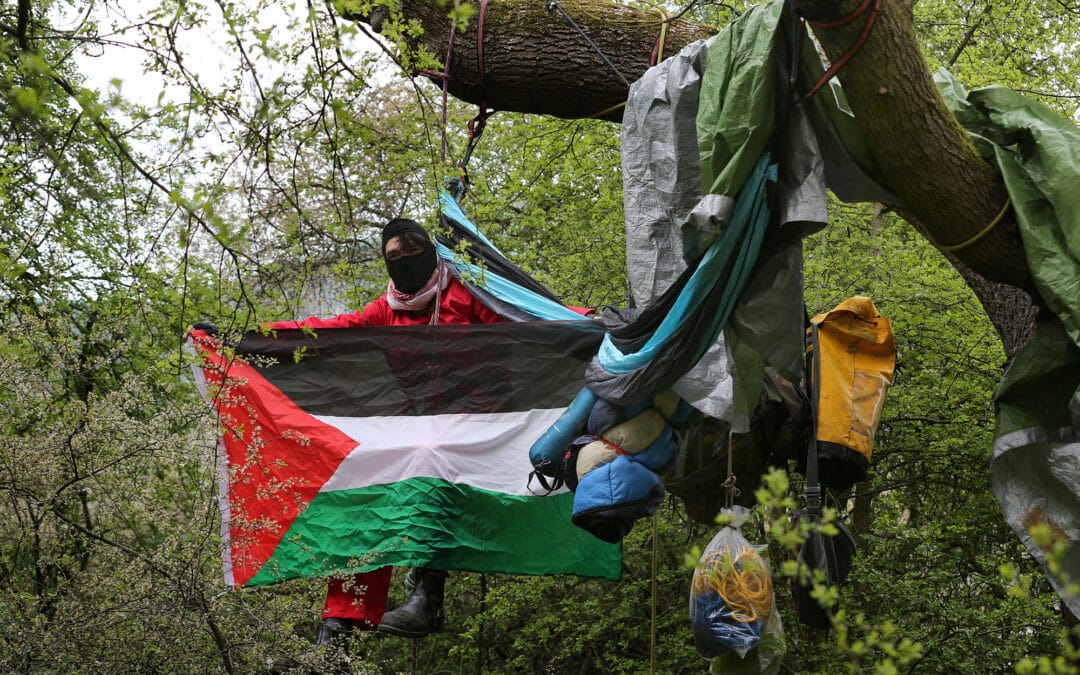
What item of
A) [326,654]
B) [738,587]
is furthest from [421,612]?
[738,587]

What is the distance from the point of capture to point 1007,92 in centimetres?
324

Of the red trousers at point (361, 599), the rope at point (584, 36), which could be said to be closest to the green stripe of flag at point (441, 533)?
the red trousers at point (361, 599)

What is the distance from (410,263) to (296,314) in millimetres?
649

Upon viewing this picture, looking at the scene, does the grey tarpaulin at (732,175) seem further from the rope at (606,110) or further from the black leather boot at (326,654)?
the black leather boot at (326,654)

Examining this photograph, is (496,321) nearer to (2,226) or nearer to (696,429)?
(696,429)

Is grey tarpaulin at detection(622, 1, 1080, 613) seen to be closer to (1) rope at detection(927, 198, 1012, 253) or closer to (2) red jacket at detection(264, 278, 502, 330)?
(1) rope at detection(927, 198, 1012, 253)

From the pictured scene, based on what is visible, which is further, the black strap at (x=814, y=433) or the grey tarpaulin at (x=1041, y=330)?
the black strap at (x=814, y=433)

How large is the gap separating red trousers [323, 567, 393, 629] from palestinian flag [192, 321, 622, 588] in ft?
0.35

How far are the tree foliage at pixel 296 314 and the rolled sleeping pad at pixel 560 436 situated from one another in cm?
82

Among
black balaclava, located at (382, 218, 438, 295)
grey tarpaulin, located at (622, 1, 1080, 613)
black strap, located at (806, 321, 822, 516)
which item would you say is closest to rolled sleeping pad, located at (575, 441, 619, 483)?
grey tarpaulin, located at (622, 1, 1080, 613)

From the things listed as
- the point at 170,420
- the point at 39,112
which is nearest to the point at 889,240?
the point at 170,420

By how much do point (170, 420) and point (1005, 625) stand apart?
4192 millimetres

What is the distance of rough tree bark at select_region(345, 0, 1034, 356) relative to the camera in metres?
2.83

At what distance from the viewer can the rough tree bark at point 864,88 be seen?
283cm
